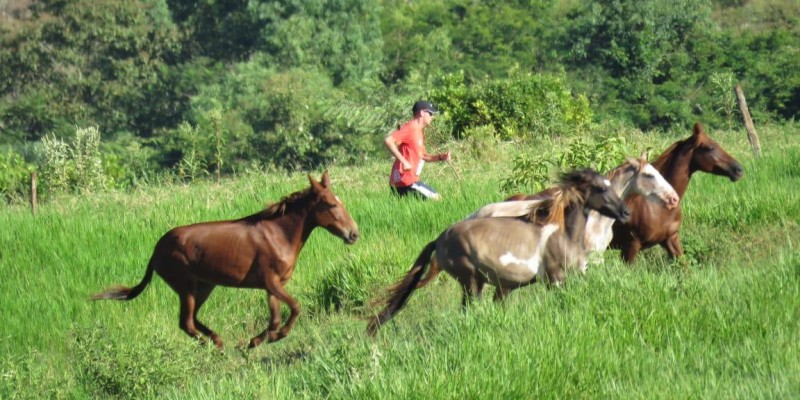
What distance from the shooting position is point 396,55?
54250 millimetres

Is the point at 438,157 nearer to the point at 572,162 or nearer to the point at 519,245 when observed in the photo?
the point at 572,162

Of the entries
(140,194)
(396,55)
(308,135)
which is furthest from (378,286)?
(396,55)

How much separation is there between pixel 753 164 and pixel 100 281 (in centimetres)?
779

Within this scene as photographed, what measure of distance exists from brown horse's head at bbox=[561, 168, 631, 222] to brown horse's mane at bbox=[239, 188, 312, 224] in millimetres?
2287

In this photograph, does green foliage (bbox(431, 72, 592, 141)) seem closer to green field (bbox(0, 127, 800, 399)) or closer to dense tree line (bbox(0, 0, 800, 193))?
dense tree line (bbox(0, 0, 800, 193))

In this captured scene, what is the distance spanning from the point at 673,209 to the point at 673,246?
1.29 ft

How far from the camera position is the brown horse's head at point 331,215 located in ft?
34.7

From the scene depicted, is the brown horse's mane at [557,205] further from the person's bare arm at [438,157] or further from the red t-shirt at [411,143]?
the red t-shirt at [411,143]

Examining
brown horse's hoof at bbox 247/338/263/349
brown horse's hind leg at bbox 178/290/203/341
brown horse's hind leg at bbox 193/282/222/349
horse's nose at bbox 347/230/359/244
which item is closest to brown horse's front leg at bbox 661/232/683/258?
horse's nose at bbox 347/230/359/244

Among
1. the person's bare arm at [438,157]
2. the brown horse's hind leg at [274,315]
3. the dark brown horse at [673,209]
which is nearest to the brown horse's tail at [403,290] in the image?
the brown horse's hind leg at [274,315]

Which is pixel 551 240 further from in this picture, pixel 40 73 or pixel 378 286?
pixel 40 73

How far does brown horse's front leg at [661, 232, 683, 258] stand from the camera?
36.7 ft

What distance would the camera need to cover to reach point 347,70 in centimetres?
4788

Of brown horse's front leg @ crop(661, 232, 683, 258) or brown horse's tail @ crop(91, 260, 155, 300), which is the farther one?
brown horse's tail @ crop(91, 260, 155, 300)
